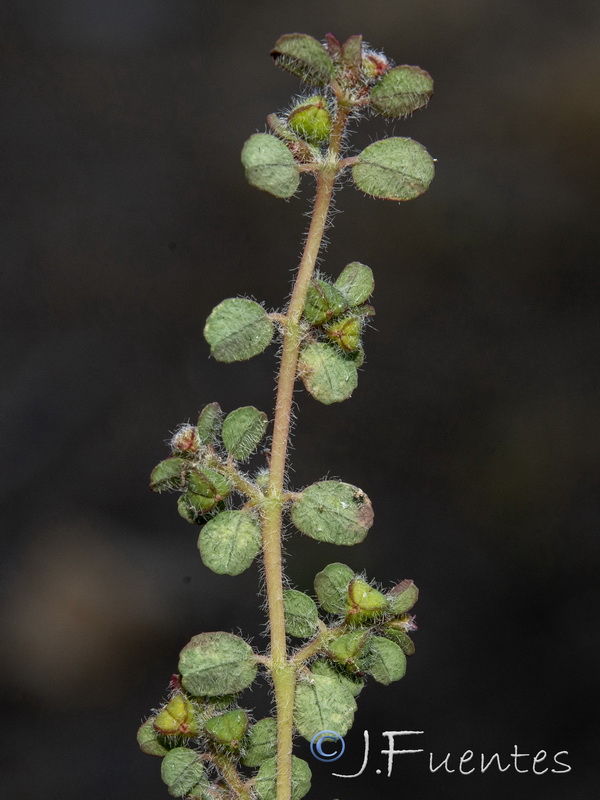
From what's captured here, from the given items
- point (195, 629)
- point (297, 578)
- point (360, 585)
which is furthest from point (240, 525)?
point (195, 629)

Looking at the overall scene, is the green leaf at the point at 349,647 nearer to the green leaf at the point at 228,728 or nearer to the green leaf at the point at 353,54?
the green leaf at the point at 228,728

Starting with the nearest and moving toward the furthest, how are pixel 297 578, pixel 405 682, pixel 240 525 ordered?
pixel 240 525 → pixel 297 578 → pixel 405 682

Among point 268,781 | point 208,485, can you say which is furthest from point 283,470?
point 268,781

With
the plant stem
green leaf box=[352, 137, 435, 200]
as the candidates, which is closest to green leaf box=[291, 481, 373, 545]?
the plant stem

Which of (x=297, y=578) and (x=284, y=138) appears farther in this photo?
(x=297, y=578)

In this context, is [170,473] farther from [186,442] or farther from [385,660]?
[385,660]

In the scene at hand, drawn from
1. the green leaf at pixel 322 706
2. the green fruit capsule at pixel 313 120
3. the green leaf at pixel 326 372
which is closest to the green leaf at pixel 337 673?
the green leaf at pixel 322 706

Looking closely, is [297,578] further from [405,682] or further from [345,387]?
[345,387]
